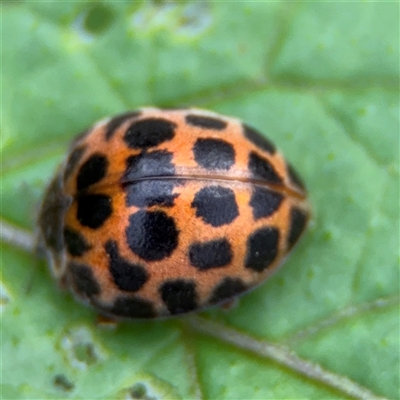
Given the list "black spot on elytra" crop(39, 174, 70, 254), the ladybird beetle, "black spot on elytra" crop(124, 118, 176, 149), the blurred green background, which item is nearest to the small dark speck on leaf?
the blurred green background

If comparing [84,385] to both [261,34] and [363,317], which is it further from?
[261,34]

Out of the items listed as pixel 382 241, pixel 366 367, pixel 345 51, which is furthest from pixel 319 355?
pixel 345 51

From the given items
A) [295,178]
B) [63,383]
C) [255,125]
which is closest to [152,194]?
[295,178]

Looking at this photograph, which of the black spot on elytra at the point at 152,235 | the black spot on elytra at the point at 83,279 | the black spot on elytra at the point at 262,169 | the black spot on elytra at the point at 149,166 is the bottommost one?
the black spot on elytra at the point at 83,279

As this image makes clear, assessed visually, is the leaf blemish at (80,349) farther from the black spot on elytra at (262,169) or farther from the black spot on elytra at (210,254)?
the black spot on elytra at (262,169)

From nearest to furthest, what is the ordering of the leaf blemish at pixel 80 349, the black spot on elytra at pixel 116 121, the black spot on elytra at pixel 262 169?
the black spot on elytra at pixel 262 169 → the black spot on elytra at pixel 116 121 → the leaf blemish at pixel 80 349

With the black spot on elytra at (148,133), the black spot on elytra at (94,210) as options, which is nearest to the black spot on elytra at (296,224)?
the black spot on elytra at (148,133)
